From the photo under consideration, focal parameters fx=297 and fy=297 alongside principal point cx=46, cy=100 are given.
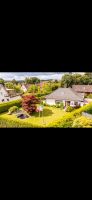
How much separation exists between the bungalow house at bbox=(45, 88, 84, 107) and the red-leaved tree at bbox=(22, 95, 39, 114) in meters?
0.24

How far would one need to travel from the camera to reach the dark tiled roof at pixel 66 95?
189 inches

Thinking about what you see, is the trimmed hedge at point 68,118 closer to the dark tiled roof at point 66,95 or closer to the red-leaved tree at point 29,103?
the dark tiled roof at point 66,95

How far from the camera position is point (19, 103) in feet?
15.8

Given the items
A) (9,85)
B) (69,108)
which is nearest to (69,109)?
(69,108)

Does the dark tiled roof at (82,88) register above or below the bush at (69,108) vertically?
above

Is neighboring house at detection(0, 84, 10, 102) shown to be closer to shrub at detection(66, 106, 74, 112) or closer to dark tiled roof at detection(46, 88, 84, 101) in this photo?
dark tiled roof at detection(46, 88, 84, 101)

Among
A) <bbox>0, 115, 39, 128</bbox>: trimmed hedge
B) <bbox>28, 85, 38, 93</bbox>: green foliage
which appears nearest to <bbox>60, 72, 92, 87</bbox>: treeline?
<bbox>28, 85, 38, 93</bbox>: green foliage

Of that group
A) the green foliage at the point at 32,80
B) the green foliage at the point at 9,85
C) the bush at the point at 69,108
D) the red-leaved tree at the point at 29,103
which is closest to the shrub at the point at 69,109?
the bush at the point at 69,108

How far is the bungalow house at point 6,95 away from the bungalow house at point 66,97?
554 mm

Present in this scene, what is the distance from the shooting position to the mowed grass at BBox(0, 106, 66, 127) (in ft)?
15.7

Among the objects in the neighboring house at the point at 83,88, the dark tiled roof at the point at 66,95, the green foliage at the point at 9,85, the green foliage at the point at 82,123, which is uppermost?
the green foliage at the point at 9,85
